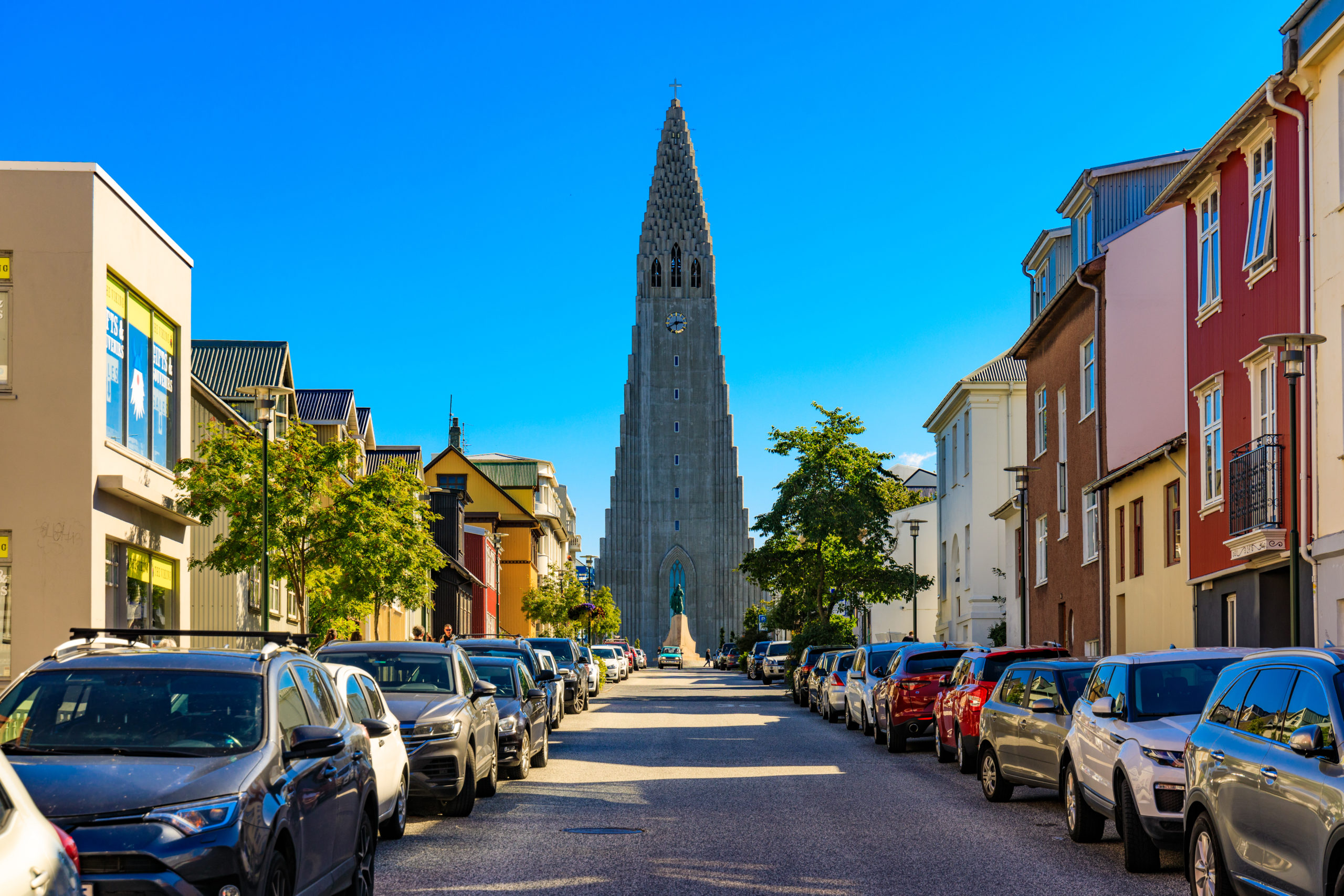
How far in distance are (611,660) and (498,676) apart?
153ft

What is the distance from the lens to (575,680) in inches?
1368

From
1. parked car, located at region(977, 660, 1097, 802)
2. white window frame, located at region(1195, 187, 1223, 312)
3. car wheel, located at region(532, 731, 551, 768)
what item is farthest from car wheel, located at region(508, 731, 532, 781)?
white window frame, located at region(1195, 187, 1223, 312)

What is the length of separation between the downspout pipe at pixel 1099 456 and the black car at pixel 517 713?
1403 centimetres

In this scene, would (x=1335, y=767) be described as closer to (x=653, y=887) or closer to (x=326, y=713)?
(x=653, y=887)

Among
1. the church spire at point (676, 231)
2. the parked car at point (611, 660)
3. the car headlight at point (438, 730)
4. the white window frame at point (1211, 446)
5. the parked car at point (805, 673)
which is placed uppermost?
the church spire at point (676, 231)

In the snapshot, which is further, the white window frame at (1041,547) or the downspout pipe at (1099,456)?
the white window frame at (1041,547)

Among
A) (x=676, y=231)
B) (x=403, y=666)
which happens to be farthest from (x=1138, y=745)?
(x=676, y=231)

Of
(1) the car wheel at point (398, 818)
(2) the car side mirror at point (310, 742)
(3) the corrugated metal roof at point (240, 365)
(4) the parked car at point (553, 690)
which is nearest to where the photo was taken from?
(2) the car side mirror at point (310, 742)

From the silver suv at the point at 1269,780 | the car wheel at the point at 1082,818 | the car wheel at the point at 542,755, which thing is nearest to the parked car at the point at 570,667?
the car wheel at the point at 542,755

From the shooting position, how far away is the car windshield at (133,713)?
760 cm

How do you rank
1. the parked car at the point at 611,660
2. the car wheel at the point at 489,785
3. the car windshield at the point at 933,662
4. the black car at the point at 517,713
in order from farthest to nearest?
the parked car at the point at 611,660 → the car windshield at the point at 933,662 → the black car at the point at 517,713 → the car wheel at the point at 489,785

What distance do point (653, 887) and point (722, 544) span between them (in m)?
125

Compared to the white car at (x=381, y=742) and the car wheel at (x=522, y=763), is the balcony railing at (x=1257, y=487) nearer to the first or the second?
the car wheel at (x=522, y=763)

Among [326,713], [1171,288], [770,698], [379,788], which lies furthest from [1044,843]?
[770,698]
